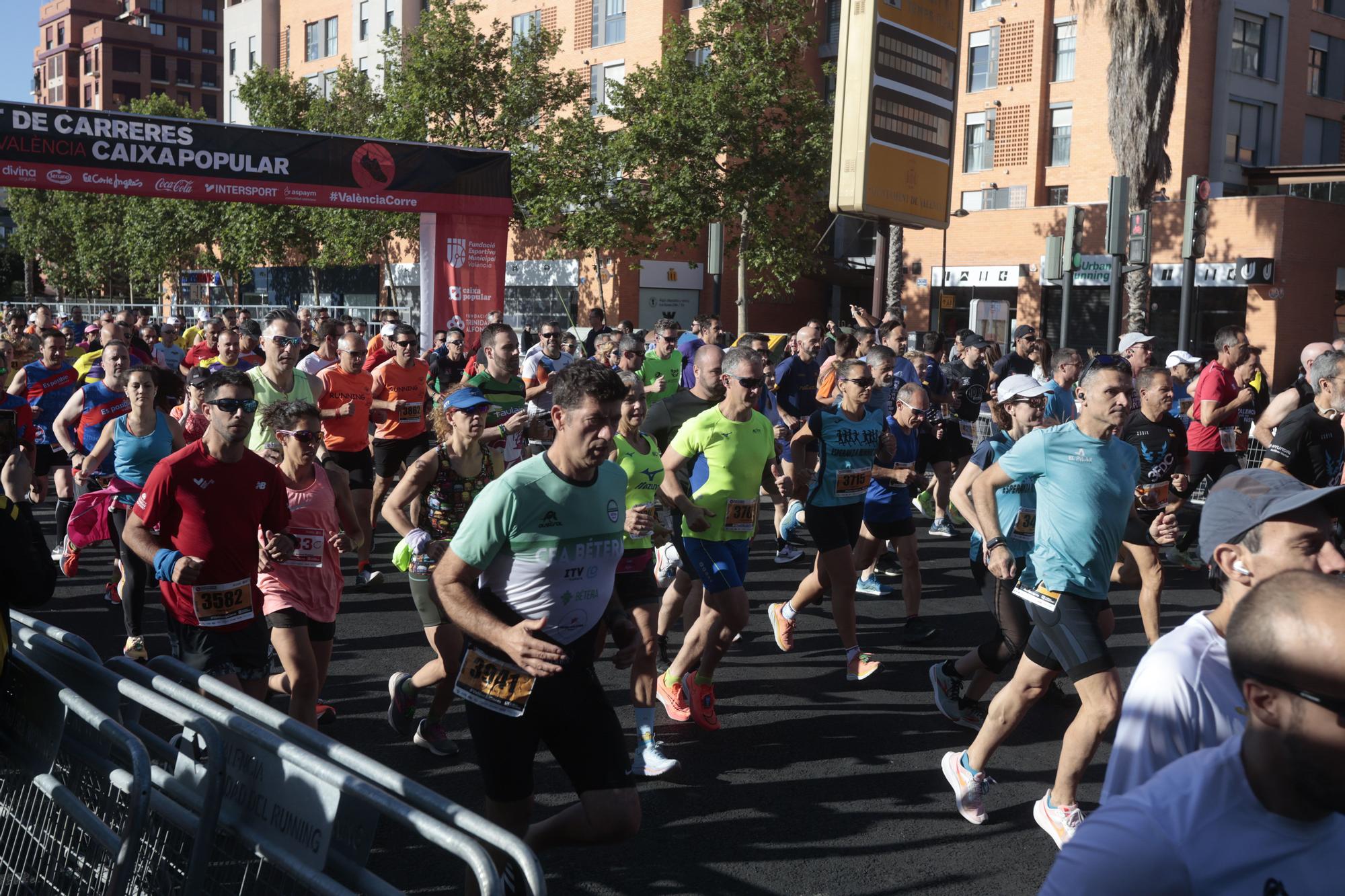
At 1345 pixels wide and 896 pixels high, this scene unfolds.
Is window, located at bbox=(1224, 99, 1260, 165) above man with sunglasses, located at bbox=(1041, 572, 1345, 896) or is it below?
above

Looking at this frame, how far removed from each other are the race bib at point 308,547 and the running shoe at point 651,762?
5.58ft

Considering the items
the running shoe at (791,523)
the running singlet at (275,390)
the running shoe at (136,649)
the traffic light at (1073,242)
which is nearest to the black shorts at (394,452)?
the running singlet at (275,390)

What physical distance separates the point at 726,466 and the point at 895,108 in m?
5.18

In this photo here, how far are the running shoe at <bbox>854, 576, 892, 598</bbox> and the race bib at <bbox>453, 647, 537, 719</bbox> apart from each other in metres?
6.30

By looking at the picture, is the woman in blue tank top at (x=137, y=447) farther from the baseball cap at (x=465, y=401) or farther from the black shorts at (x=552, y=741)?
the black shorts at (x=552, y=741)

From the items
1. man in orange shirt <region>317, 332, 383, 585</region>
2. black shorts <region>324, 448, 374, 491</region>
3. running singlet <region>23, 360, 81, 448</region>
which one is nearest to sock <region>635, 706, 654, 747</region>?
man in orange shirt <region>317, 332, 383, 585</region>

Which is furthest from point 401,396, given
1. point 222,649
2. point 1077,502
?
point 1077,502

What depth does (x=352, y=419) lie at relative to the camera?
1020cm

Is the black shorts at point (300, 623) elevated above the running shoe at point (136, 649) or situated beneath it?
elevated above

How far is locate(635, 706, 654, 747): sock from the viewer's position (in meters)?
5.82

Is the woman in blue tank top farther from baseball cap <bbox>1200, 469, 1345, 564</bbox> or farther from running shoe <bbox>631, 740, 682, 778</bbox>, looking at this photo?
baseball cap <bbox>1200, 469, 1345, 564</bbox>

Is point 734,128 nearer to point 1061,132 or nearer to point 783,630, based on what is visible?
point 1061,132

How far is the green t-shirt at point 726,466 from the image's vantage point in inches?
255

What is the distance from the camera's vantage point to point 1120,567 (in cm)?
803
